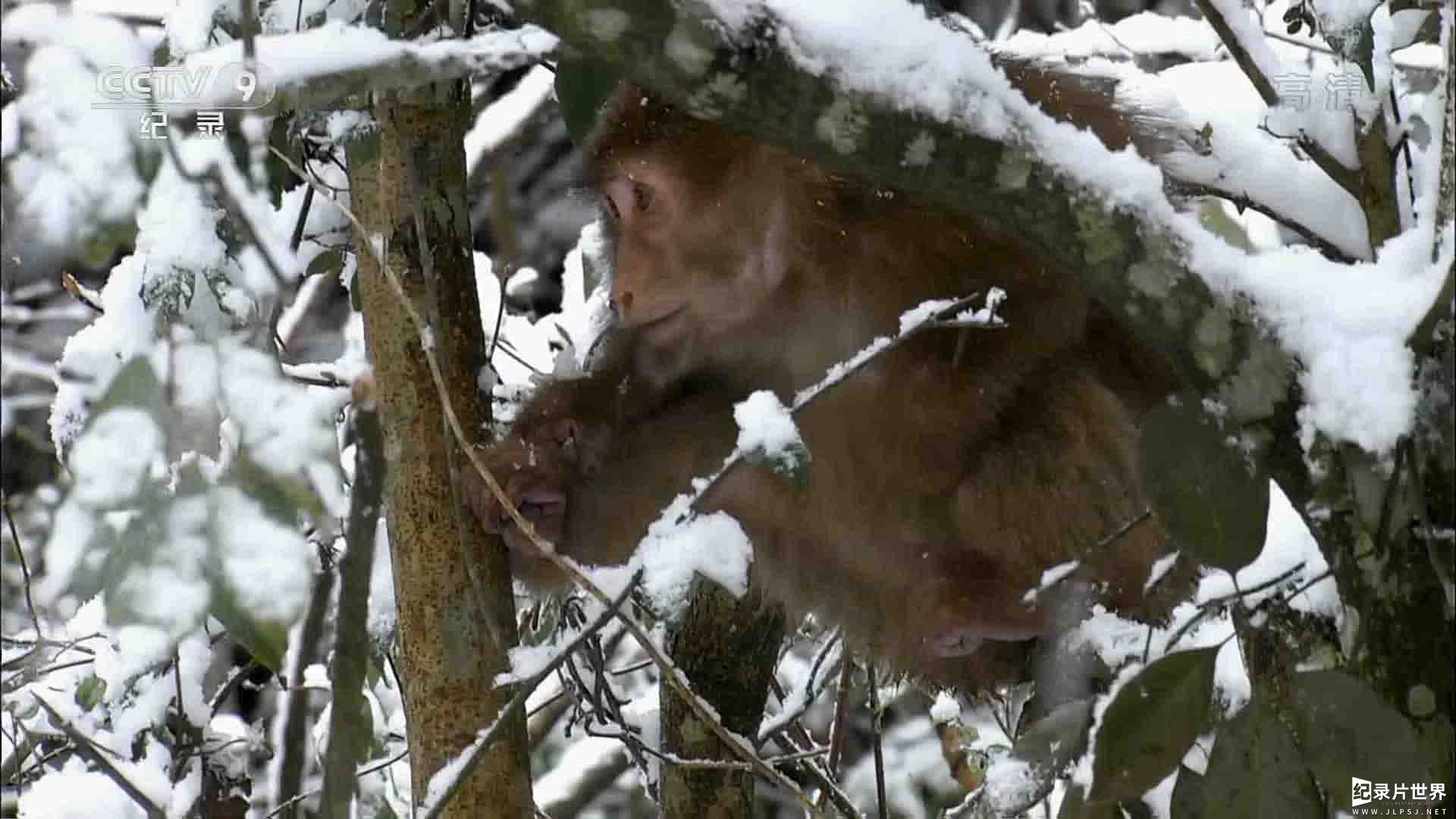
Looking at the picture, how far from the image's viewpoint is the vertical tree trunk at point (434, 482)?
203cm

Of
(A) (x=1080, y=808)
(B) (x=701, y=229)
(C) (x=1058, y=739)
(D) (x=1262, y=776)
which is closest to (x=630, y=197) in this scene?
(B) (x=701, y=229)

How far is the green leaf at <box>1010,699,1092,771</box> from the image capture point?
1697 mm

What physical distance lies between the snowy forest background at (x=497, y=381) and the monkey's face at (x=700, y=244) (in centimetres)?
44

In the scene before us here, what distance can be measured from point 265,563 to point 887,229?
1.45 metres

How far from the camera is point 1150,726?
4.84 ft

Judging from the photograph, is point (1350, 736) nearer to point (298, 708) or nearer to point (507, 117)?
point (298, 708)

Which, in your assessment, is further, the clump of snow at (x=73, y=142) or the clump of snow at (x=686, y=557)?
the clump of snow at (x=686, y=557)

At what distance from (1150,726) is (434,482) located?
0.93 m

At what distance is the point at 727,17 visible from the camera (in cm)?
141

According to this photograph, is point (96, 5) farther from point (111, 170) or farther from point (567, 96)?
point (111, 170)

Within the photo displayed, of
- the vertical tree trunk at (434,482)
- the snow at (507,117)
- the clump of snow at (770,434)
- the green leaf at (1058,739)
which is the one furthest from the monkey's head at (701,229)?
the snow at (507,117)

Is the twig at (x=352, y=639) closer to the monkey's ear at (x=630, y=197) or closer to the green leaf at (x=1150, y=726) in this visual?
the green leaf at (x=1150, y=726)

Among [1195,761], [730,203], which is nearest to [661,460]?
[730,203]

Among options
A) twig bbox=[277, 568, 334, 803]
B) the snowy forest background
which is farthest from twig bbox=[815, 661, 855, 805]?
Result: twig bbox=[277, 568, 334, 803]
